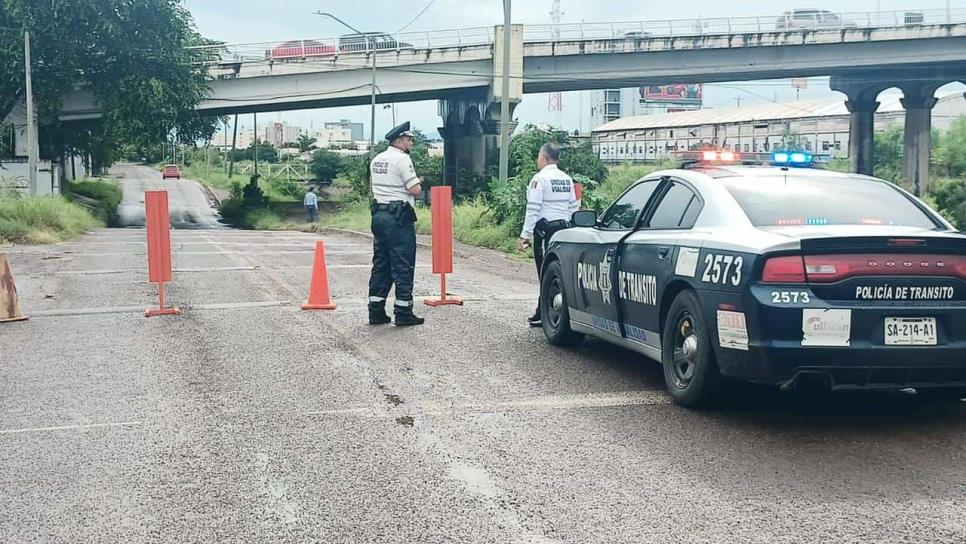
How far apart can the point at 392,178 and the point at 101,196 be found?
169ft

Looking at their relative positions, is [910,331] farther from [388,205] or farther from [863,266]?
[388,205]

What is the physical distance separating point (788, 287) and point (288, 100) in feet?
142

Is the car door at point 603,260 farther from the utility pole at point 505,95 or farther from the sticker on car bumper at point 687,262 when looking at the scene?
the utility pole at point 505,95

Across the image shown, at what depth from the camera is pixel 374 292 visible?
10188mm

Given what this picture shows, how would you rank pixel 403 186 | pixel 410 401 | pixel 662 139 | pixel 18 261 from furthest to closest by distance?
pixel 662 139
pixel 18 261
pixel 403 186
pixel 410 401

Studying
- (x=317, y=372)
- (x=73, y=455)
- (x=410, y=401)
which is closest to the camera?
(x=73, y=455)

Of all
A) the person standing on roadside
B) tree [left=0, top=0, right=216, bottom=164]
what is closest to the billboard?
the person standing on roadside

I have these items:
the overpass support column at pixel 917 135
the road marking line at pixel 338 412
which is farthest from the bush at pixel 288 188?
the road marking line at pixel 338 412

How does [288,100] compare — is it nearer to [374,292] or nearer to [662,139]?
[374,292]

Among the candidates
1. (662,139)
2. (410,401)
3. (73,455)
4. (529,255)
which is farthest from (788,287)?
(662,139)

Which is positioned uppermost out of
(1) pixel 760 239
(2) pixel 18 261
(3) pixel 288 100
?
(3) pixel 288 100

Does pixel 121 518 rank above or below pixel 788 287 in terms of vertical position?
below

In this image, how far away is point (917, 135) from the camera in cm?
5719

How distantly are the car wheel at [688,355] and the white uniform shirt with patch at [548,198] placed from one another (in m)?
3.51
